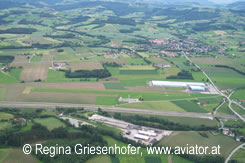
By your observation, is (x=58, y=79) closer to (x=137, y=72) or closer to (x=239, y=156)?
(x=137, y=72)

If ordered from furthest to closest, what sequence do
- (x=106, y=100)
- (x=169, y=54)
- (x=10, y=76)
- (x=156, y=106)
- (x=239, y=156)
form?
(x=169, y=54) < (x=10, y=76) < (x=106, y=100) < (x=156, y=106) < (x=239, y=156)

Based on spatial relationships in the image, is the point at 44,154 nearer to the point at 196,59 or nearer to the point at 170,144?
the point at 170,144

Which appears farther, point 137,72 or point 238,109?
point 137,72

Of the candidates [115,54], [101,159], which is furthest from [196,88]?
[115,54]

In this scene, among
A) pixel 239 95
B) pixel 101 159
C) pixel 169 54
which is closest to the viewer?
pixel 101 159

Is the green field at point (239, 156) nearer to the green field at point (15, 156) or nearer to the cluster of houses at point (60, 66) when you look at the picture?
the green field at point (15, 156)

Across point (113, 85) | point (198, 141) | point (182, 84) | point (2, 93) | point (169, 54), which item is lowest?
point (198, 141)

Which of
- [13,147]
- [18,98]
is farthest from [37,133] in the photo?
[18,98]

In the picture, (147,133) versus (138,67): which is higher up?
(138,67)
